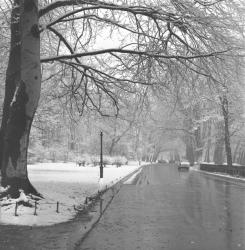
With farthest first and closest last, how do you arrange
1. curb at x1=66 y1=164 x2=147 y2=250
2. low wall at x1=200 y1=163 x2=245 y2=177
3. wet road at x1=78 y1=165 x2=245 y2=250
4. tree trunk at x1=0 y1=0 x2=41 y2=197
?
low wall at x1=200 y1=163 x2=245 y2=177, tree trunk at x1=0 y1=0 x2=41 y2=197, wet road at x1=78 y1=165 x2=245 y2=250, curb at x1=66 y1=164 x2=147 y2=250

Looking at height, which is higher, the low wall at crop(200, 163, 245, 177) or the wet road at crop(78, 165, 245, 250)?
the low wall at crop(200, 163, 245, 177)

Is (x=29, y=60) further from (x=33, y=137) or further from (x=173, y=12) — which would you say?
(x=33, y=137)

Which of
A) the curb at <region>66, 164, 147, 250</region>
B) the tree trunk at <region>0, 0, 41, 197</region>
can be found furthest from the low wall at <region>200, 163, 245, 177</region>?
the tree trunk at <region>0, 0, 41, 197</region>

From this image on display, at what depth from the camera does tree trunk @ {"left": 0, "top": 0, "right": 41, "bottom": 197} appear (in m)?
12.9

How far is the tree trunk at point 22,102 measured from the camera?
12867mm

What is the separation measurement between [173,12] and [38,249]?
859cm

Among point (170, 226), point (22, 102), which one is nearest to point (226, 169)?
point (170, 226)

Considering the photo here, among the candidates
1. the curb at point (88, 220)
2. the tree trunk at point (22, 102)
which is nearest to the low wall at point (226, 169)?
the curb at point (88, 220)

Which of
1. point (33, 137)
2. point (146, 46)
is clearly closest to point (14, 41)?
point (146, 46)

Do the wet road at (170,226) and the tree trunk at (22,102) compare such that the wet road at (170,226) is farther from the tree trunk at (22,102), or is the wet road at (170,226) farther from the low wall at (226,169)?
the low wall at (226,169)

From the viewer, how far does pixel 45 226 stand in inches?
418

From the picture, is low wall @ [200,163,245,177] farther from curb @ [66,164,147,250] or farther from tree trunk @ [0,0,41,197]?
tree trunk @ [0,0,41,197]

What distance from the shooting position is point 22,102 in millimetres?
12930

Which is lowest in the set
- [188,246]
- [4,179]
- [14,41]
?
[188,246]
